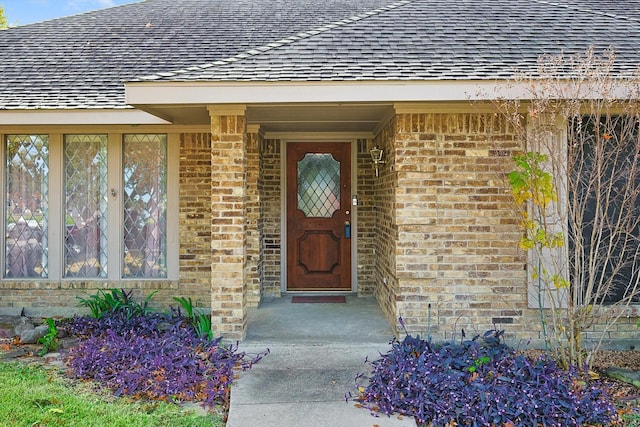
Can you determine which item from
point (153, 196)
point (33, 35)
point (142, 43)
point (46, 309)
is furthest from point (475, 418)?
point (33, 35)

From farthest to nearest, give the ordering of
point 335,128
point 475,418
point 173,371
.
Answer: point 335,128 < point 173,371 < point 475,418

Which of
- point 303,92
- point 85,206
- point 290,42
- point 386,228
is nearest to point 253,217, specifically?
point 386,228

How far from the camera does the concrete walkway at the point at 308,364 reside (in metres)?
3.57

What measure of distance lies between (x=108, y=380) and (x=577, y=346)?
3.94 meters

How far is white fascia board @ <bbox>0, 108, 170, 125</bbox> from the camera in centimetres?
602

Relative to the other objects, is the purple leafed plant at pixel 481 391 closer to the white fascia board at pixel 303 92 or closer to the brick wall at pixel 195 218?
the white fascia board at pixel 303 92

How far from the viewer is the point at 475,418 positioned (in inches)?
138

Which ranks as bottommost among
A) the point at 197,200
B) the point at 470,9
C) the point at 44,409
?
the point at 44,409

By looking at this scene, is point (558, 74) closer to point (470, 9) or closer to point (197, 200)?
point (470, 9)

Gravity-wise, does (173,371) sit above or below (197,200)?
below

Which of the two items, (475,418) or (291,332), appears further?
(291,332)

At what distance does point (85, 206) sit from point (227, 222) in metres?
2.67

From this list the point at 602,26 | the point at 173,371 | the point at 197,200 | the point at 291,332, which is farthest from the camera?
the point at 197,200

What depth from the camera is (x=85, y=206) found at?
674cm
